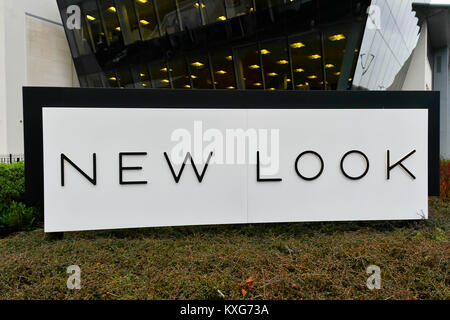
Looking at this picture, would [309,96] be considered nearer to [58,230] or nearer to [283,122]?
[283,122]

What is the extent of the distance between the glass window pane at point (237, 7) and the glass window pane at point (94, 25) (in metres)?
7.35

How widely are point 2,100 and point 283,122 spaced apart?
676 inches

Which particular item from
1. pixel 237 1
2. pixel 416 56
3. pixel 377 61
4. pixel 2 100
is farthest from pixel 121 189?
pixel 416 56

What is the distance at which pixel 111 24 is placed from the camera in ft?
46.3

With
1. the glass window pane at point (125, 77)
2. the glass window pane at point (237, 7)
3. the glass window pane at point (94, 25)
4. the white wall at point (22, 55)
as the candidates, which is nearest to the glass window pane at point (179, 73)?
the glass window pane at point (125, 77)

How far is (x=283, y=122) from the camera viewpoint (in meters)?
4.68

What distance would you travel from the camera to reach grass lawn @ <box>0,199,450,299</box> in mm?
2906

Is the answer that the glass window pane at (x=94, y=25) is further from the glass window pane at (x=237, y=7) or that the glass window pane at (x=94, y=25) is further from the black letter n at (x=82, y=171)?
the black letter n at (x=82, y=171)

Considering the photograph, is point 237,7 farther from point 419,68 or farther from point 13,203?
point 419,68

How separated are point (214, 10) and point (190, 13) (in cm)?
122

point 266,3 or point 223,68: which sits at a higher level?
point 266,3

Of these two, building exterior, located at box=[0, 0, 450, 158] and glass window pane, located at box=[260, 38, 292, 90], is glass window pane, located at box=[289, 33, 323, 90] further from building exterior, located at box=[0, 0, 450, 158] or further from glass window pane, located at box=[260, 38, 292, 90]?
glass window pane, located at box=[260, 38, 292, 90]

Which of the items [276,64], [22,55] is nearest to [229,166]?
[276,64]

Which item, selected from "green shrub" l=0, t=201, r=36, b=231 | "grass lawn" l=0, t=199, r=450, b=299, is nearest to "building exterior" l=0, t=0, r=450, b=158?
"grass lawn" l=0, t=199, r=450, b=299
